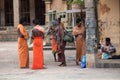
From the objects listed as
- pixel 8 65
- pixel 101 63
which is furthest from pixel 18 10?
pixel 101 63

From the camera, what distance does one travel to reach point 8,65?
17.7 metres

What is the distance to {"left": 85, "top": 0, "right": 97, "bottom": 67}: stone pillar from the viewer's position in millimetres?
15555

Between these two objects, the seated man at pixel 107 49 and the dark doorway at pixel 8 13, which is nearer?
the seated man at pixel 107 49

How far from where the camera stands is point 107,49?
54.8ft

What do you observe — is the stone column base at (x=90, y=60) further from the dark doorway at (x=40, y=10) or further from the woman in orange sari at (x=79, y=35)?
the dark doorway at (x=40, y=10)

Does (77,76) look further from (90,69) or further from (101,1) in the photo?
(101,1)

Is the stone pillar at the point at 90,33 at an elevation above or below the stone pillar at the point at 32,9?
below

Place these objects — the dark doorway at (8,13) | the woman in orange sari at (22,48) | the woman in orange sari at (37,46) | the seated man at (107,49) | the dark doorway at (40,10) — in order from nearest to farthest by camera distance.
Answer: the woman in orange sari at (37,46) → the woman in orange sari at (22,48) → the seated man at (107,49) → the dark doorway at (40,10) → the dark doorway at (8,13)

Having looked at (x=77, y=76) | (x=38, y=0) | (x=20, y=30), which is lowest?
(x=77, y=76)

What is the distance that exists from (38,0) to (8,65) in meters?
27.4

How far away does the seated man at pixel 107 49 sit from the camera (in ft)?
54.6

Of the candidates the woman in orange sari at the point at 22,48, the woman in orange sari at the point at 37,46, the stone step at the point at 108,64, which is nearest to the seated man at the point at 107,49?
the stone step at the point at 108,64

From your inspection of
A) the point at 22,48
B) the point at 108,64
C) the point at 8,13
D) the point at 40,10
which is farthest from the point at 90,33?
the point at 8,13

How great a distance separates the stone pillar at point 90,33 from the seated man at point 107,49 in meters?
1.09
